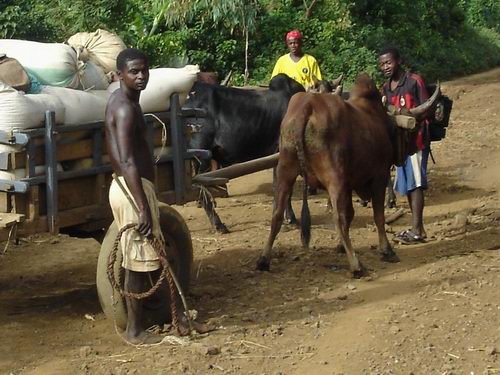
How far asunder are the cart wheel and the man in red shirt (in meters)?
2.99

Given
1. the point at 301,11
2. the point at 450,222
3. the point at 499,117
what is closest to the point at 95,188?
the point at 450,222

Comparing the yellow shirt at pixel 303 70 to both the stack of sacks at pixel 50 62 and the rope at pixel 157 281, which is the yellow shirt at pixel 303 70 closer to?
the stack of sacks at pixel 50 62

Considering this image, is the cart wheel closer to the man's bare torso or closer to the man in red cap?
the man's bare torso

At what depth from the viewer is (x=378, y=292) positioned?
23.1ft

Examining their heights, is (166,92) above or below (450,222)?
above

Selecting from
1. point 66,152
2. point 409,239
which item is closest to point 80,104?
point 66,152

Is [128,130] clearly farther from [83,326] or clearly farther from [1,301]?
[1,301]

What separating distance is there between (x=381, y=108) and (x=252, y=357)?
3.34 m

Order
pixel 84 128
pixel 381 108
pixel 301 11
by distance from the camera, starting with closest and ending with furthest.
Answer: pixel 84 128 < pixel 381 108 < pixel 301 11

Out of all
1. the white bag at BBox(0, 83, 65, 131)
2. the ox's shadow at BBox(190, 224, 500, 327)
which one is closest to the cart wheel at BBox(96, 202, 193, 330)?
the ox's shadow at BBox(190, 224, 500, 327)

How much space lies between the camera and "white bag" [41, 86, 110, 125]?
19.1ft

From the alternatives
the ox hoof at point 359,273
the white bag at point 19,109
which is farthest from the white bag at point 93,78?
the ox hoof at point 359,273

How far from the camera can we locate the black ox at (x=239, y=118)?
9859 millimetres

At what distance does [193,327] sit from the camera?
5.93 m
